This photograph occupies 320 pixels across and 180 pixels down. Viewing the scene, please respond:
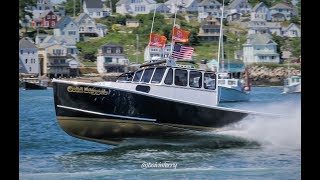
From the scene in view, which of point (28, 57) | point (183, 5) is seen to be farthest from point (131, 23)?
point (28, 57)

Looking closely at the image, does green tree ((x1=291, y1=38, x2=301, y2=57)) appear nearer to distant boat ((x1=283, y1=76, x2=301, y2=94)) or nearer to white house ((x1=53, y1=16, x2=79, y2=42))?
distant boat ((x1=283, y1=76, x2=301, y2=94))

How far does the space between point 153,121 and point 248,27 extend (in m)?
3.22

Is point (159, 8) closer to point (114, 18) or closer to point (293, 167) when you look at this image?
point (114, 18)

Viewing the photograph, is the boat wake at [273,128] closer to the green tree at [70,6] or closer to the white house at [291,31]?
the white house at [291,31]

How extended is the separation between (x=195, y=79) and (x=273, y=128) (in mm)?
2202

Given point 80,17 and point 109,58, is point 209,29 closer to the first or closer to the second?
point 109,58

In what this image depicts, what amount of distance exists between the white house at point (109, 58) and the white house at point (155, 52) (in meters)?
0.50

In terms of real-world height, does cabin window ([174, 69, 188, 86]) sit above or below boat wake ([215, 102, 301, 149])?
above

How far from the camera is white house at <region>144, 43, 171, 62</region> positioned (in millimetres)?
19422

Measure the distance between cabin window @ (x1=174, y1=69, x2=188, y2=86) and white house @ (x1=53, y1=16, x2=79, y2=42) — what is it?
99.1 inches

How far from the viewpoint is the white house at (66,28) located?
1848 centimetres

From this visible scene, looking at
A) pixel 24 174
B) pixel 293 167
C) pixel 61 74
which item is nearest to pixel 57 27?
pixel 61 74

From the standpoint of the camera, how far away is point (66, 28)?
18.9 meters

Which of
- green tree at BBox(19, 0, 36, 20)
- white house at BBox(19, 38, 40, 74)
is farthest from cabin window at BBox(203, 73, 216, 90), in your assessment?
green tree at BBox(19, 0, 36, 20)
